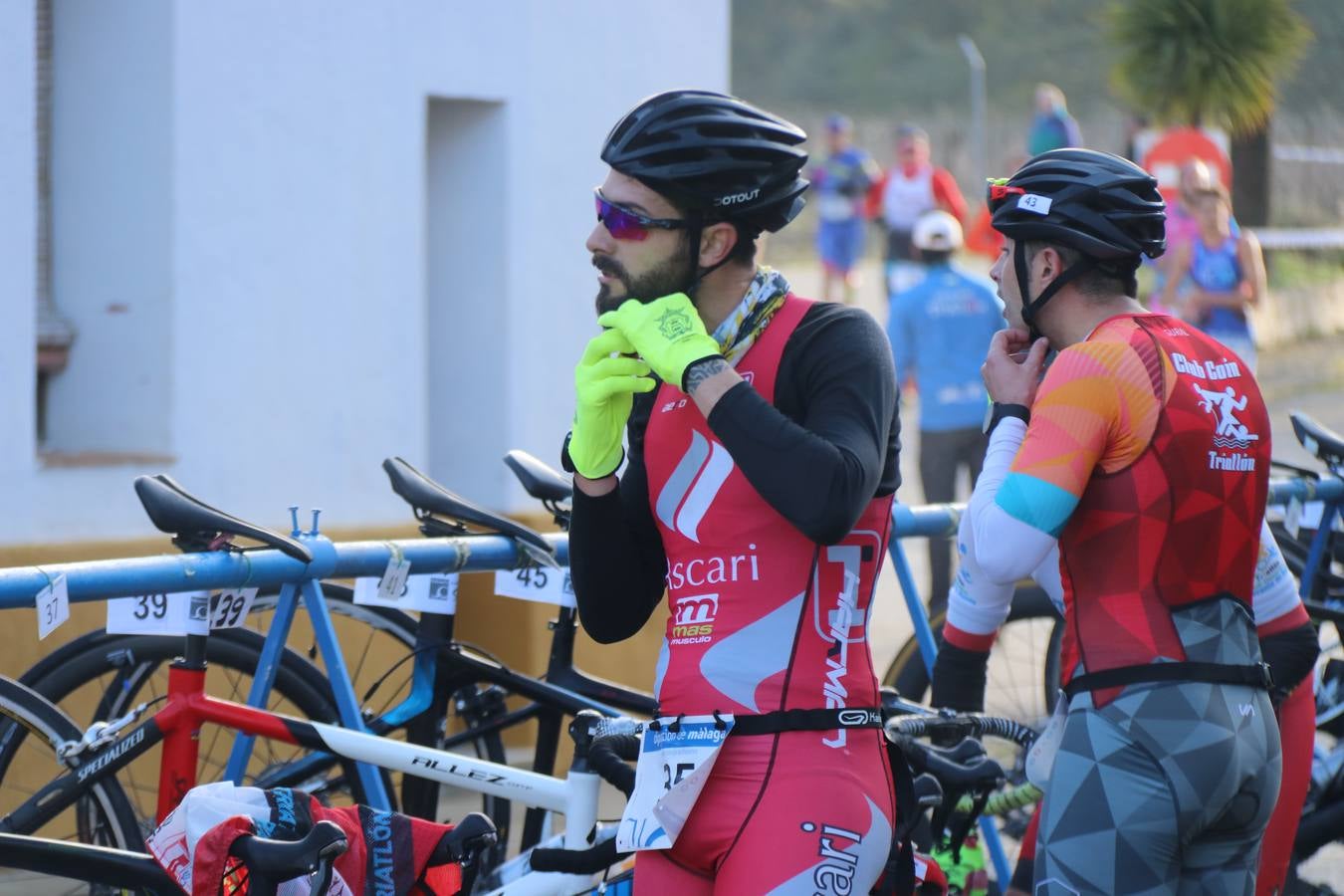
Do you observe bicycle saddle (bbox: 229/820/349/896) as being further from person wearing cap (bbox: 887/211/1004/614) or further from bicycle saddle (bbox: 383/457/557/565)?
person wearing cap (bbox: 887/211/1004/614)

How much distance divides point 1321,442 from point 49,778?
3.52m

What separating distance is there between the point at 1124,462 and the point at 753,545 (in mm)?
631

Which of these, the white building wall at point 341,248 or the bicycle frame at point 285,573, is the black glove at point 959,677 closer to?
the bicycle frame at point 285,573

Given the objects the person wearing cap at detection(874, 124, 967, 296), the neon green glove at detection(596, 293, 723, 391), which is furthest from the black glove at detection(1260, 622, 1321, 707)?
the person wearing cap at detection(874, 124, 967, 296)

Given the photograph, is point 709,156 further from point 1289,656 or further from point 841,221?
point 841,221

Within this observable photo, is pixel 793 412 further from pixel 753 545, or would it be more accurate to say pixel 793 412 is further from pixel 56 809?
pixel 56 809

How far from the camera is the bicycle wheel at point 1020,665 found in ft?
16.6

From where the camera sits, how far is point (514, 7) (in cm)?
665

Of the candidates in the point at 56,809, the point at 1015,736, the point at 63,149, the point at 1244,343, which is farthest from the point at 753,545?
the point at 1244,343

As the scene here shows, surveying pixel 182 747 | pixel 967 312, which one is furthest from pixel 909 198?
pixel 182 747

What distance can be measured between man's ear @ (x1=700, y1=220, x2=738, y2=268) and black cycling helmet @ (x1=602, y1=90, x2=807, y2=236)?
0.01m

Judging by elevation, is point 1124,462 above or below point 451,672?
above

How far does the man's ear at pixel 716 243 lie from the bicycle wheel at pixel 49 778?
5.73ft

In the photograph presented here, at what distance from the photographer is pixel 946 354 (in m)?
8.86
